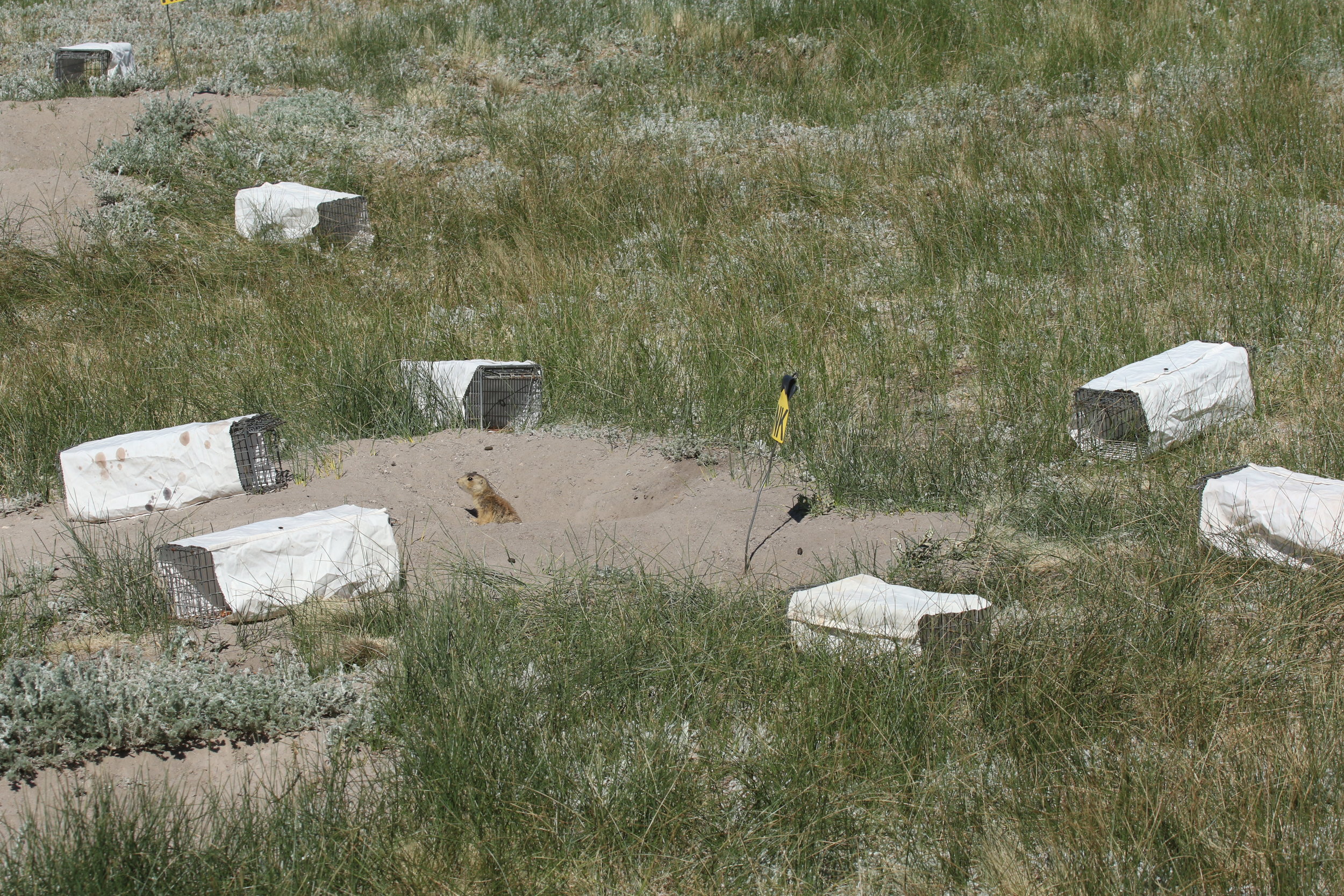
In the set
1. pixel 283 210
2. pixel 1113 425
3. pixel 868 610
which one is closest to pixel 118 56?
pixel 283 210

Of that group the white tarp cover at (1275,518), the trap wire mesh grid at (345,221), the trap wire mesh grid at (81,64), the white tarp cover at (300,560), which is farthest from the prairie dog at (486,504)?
the trap wire mesh grid at (81,64)

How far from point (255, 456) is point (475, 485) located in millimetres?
1094

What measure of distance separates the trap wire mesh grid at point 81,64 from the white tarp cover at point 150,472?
7.78 metres

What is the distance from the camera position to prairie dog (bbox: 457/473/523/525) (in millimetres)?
5223

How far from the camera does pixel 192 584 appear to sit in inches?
164

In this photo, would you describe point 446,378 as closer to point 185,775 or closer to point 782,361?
point 782,361

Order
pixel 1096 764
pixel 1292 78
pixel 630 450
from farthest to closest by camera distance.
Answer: pixel 1292 78
pixel 630 450
pixel 1096 764

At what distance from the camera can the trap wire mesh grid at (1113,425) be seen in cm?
546

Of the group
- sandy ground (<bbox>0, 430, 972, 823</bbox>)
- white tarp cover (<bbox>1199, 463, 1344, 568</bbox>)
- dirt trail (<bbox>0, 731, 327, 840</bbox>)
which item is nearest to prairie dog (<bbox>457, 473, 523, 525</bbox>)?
sandy ground (<bbox>0, 430, 972, 823</bbox>)

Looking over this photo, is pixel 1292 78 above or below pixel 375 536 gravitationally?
above

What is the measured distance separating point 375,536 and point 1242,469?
12.3ft

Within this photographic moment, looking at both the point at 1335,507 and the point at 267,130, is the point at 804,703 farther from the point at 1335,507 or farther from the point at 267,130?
the point at 267,130

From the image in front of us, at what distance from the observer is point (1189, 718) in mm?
3268

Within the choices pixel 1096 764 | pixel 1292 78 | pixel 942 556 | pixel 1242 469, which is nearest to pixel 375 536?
pixel 942 556
